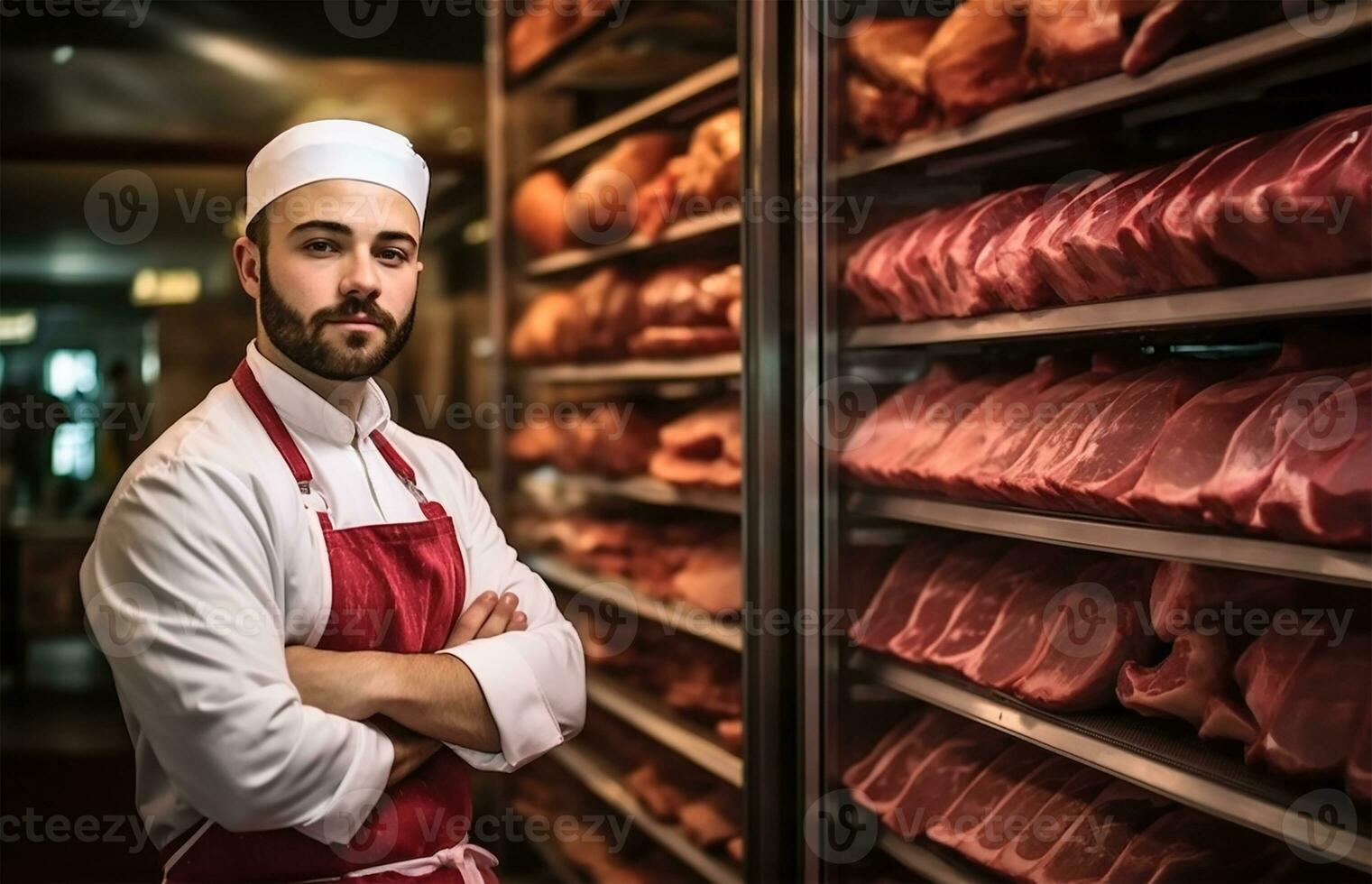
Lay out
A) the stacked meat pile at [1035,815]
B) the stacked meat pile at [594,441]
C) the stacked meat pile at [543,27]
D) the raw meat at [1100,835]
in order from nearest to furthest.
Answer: the stacked meat pile at [1035,815] → the raw meat at [1100,835] → the stacked meat pile at [594,441] → the stacked meat pile at [543,27]

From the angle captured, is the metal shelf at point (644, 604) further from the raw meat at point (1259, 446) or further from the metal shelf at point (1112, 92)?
the raw meat at point (1259, 446)

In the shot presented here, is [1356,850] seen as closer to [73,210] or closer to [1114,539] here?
[1114,539]

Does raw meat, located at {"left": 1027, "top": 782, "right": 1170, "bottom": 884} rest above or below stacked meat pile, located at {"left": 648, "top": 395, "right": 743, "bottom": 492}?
below

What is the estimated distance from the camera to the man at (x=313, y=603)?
1438 millimetres

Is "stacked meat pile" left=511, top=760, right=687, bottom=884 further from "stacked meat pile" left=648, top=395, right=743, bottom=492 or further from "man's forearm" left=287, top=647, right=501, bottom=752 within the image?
"man's forearm" left=287, top=647, right=501, bottom=752

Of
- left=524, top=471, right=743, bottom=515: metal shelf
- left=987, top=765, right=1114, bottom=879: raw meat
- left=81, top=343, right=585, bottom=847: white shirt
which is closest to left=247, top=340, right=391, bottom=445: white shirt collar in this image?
left=81, top=343, right=585, bottom=847: white shirt

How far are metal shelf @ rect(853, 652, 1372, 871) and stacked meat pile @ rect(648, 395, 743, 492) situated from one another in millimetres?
712

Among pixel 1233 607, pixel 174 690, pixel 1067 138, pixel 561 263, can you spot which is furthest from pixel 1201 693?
pixel 561 263

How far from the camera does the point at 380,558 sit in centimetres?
161

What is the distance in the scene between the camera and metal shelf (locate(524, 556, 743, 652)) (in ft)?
9.88

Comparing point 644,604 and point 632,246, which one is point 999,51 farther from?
point 644,604

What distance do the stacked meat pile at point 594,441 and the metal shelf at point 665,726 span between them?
22.9 inches

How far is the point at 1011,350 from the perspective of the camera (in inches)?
108

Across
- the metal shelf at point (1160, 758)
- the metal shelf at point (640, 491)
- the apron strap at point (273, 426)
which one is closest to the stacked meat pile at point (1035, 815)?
the metal shelf at point (1160, 758)
